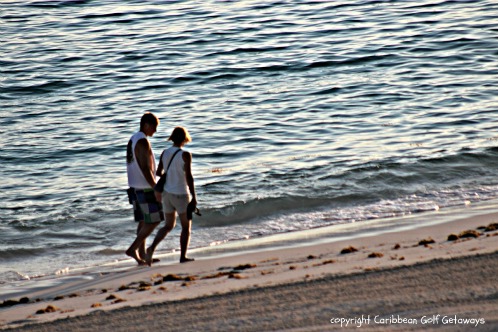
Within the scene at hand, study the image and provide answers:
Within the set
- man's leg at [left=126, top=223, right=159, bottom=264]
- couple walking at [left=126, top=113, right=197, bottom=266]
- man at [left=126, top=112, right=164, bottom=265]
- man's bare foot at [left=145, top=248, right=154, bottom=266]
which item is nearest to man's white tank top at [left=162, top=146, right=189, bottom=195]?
couple walking at [left=126, top=113, right=197, bottom=266]

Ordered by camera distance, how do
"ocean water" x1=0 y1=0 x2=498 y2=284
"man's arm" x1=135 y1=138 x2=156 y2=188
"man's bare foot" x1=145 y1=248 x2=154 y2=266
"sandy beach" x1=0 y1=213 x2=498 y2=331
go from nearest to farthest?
"sandy beach" x1=0 y1=213 x2=498 y2=331 → "man's arm" x1=135 y1=138 x2=156 y2=188 → "man's bare foot" x1=145 y1=248 x2=154 y2=266 → "ocean water" x1=0 y1=0 x2=498 y2=284

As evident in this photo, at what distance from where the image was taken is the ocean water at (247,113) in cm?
1106

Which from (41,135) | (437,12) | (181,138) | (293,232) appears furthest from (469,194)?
(437,12)

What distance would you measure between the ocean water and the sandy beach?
1735 mm

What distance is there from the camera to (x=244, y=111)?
655 inches

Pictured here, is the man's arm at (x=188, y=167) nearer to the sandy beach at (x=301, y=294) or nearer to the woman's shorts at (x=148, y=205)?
the woman's shorts at (x=148, y=205)

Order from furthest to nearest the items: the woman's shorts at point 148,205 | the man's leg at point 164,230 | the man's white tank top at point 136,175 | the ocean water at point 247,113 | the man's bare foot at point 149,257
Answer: the ocean water at point 247,113, the man's bare foot at point 149,257, the man's leg at point 164,230, the woman's shorts at point 148,205, the man's white tank top at point 136,175

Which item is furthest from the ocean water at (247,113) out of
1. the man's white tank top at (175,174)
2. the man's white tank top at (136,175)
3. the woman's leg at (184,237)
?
the man's white tank top at (175,174)

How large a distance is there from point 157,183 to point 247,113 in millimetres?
8190

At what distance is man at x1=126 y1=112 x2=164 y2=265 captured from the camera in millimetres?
8281

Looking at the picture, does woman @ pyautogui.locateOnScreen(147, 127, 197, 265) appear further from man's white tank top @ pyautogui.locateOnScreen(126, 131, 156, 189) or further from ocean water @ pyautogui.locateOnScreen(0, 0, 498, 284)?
ocean water @ pyautogui.locateOnScreen(0, 0, 498, 284)

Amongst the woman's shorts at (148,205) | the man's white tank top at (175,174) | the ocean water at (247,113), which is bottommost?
the ocean water at (247,113)

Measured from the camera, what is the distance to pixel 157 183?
8398 millimetres

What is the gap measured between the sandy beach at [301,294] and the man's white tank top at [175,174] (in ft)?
2.47
